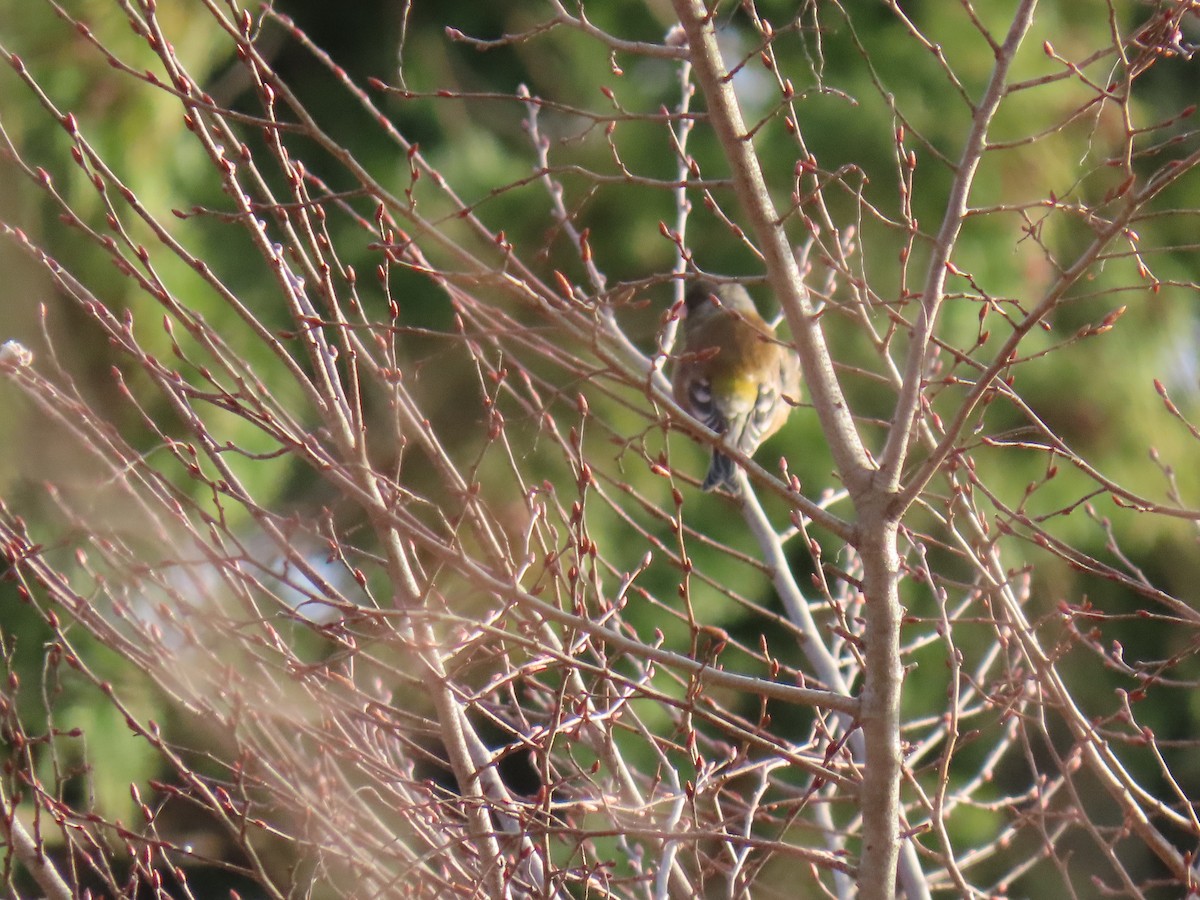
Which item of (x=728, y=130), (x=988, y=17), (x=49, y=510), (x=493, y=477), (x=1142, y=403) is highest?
(x=988, y=17)

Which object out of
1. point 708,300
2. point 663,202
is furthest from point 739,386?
point 663,202

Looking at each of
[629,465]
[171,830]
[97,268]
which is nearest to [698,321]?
A: [629,465]

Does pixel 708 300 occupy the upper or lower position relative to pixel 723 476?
upper

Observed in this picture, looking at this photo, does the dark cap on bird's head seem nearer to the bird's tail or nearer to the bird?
the bird

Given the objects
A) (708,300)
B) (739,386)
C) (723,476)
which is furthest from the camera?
(708,300)

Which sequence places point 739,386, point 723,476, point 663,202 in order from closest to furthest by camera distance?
point 723,476, point 739,386, point 663,202

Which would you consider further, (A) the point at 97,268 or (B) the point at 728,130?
(A) the point at 97,268

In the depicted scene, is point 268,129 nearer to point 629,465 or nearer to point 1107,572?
point 1107,572

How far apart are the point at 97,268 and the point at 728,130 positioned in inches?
152

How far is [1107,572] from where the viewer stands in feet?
7.56

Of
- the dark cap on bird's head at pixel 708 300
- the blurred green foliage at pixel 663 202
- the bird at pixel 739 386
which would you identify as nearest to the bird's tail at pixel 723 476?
the bird at pixel 739 386

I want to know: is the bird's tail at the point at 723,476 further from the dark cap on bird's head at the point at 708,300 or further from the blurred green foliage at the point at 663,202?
the blurred green foliage at the point at 663,202

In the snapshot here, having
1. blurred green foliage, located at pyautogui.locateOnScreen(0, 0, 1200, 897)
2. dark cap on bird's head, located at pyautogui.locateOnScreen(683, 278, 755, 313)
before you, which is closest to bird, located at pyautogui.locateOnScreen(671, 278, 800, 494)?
dark cap on bird's head, located at pyautogui.locateOnScreen(683, 278, 755, 313)

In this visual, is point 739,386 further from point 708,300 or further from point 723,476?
point 723,476
